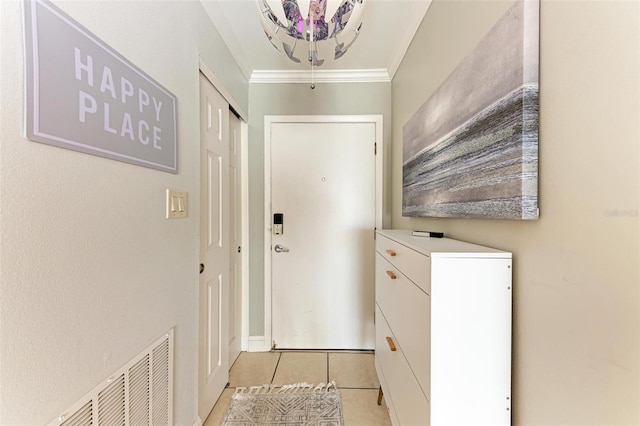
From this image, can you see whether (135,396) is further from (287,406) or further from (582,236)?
(582,236)

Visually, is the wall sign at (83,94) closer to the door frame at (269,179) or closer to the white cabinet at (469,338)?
the white cabinet at (469,338)

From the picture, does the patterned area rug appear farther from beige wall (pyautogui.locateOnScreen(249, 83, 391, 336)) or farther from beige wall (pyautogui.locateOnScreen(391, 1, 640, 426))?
beige wall (pyautogui.locateOnScreen(391, 1, 640, 426))

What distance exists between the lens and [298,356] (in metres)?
2.13

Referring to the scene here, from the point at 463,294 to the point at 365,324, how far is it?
63.9 inches

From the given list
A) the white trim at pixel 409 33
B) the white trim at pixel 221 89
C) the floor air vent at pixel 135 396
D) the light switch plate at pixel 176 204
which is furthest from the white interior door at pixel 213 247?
the white trim at pixel 409 33

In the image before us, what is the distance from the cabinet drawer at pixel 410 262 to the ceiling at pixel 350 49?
1402 millimetres

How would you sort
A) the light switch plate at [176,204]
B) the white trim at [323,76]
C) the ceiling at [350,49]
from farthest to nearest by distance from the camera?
the white trim at [323,76] → the ceiling at [350,49] → the light switch plate at [176,204]

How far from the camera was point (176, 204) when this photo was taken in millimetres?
1109

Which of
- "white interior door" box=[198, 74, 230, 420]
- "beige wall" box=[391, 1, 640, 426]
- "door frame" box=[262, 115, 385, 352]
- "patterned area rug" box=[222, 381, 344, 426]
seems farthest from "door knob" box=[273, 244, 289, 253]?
"beige wall" box=[391, 1, 640, 426]

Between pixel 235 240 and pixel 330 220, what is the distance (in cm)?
84

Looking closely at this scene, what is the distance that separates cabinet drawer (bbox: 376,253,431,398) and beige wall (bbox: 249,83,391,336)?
134 centimetres

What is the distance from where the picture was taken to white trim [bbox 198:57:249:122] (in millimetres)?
1404

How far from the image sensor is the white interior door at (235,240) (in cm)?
200

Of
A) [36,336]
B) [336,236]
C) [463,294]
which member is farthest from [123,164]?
[336,236]
